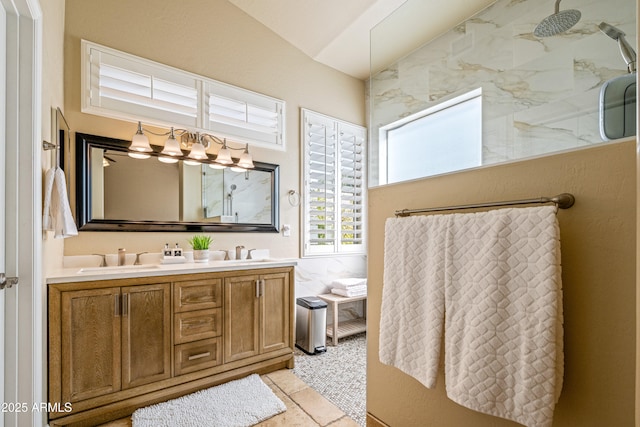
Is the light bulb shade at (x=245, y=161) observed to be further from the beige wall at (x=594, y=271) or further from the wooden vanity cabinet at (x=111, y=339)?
the beige wall at (x=594, y=271)

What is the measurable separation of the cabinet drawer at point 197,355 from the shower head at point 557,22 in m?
3.02

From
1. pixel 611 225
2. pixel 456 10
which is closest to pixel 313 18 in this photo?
pixel 456 10

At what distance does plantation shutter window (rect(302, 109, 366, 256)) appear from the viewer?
331 centimetres

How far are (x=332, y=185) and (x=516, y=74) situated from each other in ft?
6.47

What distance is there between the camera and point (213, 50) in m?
2.71

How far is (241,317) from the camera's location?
2.22 m

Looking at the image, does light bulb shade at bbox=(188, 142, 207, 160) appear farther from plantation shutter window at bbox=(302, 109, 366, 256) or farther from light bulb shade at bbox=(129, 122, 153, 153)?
plantation shutter window at bbox=(302, 109, 366, 256)

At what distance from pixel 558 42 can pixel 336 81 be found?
2208 mm

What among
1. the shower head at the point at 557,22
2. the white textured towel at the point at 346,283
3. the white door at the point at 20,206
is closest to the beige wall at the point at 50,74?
the white door at the point at 20,206

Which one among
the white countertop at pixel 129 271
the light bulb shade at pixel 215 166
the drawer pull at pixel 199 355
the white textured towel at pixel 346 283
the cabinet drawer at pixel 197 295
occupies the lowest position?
the drawer pull at pixel 199 355

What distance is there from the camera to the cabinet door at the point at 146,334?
Answer: 1.79 meters

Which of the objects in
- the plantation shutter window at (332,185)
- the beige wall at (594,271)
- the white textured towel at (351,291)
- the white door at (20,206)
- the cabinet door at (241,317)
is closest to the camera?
the beige wall at (594,271)

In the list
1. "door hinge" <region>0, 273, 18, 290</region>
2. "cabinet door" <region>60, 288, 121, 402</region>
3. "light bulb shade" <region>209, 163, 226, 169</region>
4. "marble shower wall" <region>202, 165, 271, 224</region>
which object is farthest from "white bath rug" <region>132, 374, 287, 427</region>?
"light bulb shade" <region>209, 163, 226, 169</region>

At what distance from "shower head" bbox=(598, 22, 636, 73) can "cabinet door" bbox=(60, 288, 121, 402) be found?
2685mm
